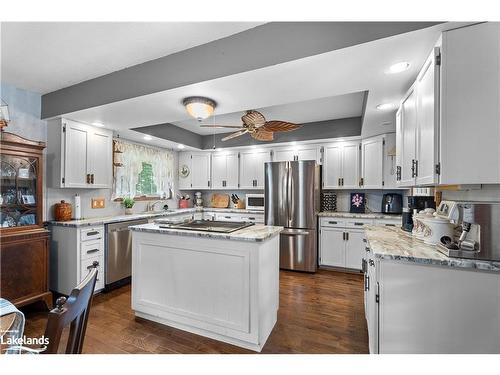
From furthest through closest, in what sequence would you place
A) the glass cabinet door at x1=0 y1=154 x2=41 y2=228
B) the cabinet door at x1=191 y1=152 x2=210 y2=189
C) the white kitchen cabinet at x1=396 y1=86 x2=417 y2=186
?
1. the cabinet door at x1=191 y1=152 x2=210 y2=189
2. the glass cabinet door at x1=0 y1=154 x2=41 y2=228
3. the white kitchen cabinet at x1=396 y1=86 x2=417 y2=186

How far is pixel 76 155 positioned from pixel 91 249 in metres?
1.19

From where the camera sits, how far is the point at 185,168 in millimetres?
5219

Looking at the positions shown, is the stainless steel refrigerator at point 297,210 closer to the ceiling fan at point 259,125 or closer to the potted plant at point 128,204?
the ceiling fan at point 259,125

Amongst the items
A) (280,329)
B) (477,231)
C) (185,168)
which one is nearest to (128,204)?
(185,168)

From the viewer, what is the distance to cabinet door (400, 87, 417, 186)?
70.7 inches

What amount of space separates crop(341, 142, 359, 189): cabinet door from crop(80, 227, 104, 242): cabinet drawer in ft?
12.1

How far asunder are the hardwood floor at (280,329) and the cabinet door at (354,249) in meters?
0.64

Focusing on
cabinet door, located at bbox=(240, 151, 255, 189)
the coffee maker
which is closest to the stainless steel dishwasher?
cabinet door, located at bbox=(240, 151, 255, 189)

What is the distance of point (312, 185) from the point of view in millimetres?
3723

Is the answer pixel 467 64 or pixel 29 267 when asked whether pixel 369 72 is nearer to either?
pixel 467 64

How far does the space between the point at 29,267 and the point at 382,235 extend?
11.4 ft

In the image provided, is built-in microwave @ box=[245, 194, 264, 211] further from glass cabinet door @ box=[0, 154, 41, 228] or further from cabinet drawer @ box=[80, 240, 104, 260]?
glass cabinet door @ box=[0, 154, 41, 228]

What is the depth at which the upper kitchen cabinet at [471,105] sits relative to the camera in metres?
1.25
